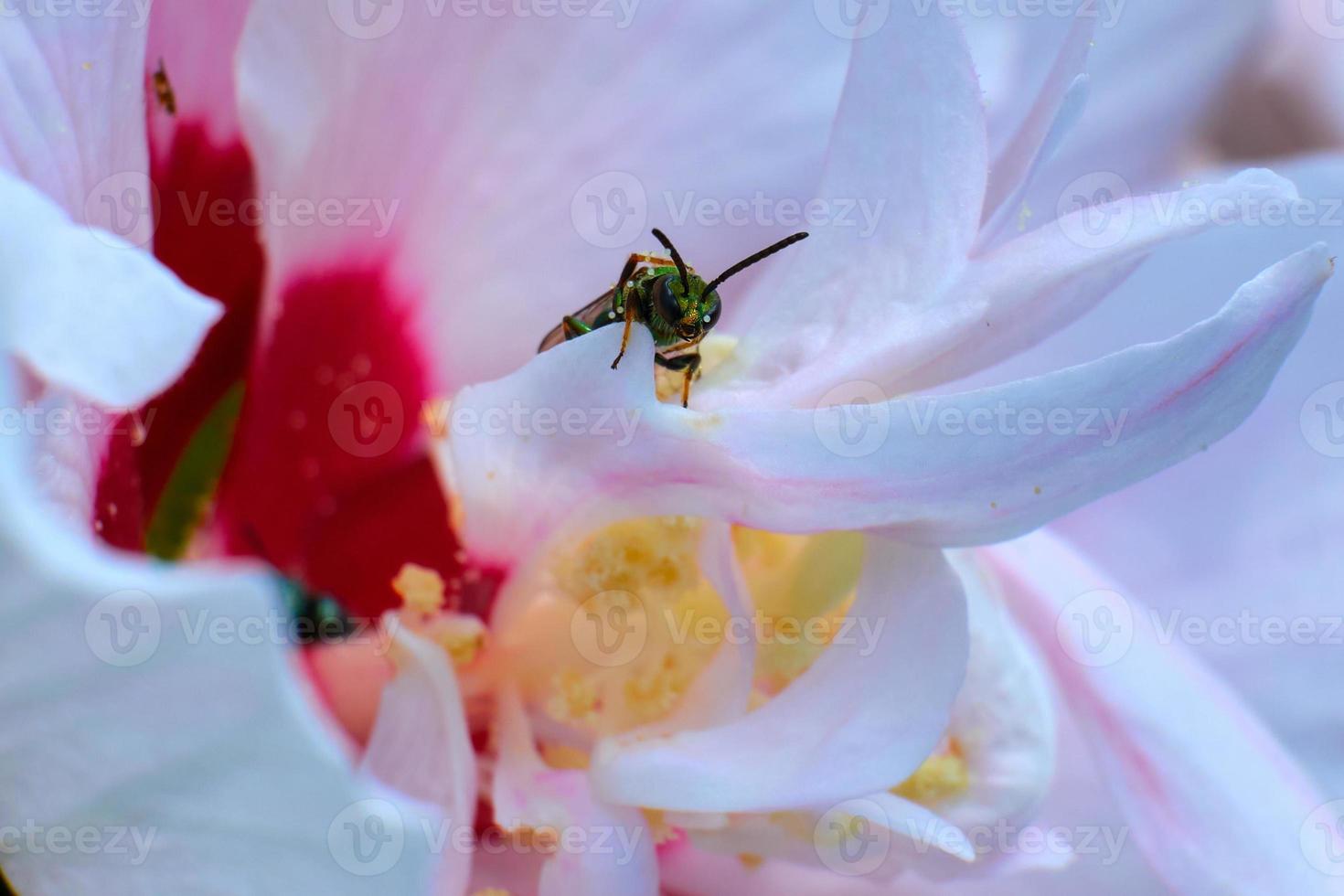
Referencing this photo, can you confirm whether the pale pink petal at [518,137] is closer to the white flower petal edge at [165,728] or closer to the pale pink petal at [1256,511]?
the pale pink petal at [1256,511]

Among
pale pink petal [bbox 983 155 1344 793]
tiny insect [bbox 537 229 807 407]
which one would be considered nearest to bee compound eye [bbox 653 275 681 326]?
tiny insect [bbox 537 229 807 407]

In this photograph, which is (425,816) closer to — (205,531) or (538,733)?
(538,733)

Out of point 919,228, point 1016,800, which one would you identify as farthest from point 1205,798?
point 919,228

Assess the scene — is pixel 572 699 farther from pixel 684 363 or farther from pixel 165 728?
pixel 165 728

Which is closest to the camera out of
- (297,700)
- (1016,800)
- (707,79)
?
(297,700)

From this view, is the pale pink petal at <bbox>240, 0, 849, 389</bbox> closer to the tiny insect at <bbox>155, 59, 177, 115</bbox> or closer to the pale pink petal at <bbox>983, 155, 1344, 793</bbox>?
the tiny insect at <bbox>155, 59, 177, 115</bbox>
